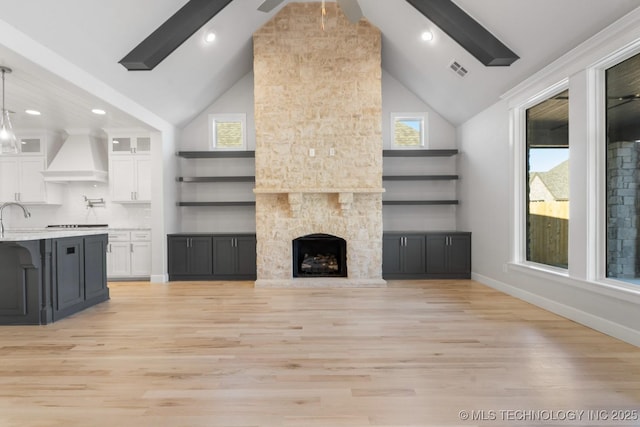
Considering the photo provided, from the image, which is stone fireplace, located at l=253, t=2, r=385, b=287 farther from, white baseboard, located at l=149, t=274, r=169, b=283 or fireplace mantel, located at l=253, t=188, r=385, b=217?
white baseboard, located at l=149, t=274, r=169, b=283

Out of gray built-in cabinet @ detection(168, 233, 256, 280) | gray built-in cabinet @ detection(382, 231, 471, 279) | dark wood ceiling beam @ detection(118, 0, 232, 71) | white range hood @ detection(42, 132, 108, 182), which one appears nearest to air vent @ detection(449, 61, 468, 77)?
gray built-in cabinet @ detection(382, 231, 471, 279)

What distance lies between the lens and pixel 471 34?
412 centimetres

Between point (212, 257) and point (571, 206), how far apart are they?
5.40 meters

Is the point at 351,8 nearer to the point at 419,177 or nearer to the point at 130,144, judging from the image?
the point at 419,177

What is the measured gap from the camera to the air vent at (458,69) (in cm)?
497

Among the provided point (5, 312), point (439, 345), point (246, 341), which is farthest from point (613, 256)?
point (5, 312)

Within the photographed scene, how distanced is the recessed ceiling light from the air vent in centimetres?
351

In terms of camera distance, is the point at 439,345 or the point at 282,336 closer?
the point at 439,345

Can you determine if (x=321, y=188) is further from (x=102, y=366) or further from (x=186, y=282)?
(x=102, y=366)

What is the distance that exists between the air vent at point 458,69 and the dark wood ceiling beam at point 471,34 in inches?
24.4

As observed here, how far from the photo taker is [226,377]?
2.44 m

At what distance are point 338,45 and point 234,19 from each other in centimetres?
174

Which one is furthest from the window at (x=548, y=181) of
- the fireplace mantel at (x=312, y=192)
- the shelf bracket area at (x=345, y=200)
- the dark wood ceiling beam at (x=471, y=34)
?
the shelf bracket area at (x=345, y=200)

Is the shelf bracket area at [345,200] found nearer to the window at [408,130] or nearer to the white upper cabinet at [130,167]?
the window at [408,130]
